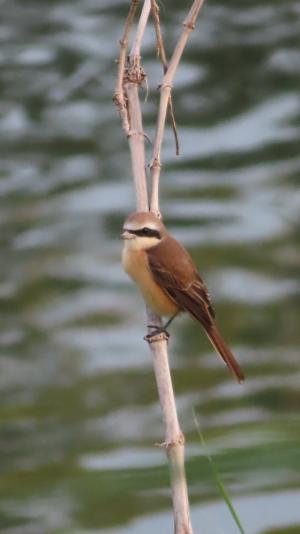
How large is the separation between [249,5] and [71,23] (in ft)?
3.51

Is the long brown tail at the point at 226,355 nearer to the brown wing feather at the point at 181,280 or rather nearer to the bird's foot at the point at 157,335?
the brown wing feather at the point at 181,280

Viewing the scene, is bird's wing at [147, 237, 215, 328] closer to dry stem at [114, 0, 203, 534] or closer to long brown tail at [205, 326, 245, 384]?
long brown tail at [205, 326, 245, 384]

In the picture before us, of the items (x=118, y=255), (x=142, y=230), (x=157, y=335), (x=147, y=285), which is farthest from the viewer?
(x=118, y=255)

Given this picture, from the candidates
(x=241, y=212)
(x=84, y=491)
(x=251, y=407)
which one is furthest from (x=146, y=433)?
(x=241, y=212)

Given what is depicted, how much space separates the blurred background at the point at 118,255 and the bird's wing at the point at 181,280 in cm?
80

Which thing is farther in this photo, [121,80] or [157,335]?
[121,80]

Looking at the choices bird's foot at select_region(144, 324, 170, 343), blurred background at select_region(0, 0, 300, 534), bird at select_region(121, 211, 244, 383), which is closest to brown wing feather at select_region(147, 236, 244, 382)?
bird at select_region(121, 211, 244, 383)

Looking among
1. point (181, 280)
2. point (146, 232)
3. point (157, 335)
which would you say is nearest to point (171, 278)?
point (181, 280)

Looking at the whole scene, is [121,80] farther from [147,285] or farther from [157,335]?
[147,285]

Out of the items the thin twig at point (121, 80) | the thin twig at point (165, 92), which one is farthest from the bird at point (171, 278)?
the thin twig at point (165, 92)

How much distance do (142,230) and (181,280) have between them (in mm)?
249

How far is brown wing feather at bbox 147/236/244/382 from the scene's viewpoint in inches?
136

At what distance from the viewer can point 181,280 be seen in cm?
346

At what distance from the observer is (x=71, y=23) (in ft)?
30.8
